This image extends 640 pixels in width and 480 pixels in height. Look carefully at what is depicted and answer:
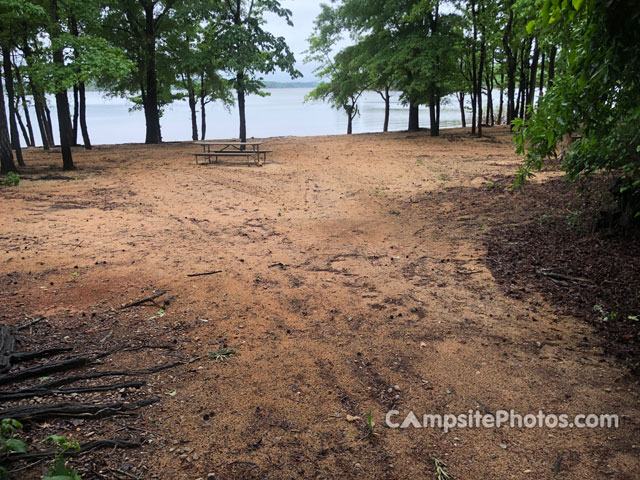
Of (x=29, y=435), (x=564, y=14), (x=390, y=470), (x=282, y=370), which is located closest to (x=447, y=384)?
(x=390, y=470)

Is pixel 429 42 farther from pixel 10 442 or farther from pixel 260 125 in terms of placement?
pixel 260 125

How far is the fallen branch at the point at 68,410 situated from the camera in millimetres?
2590

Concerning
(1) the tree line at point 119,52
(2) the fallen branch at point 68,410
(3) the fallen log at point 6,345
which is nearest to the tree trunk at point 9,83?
(1) the tree line at point 119,52

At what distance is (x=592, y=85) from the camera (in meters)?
2.80

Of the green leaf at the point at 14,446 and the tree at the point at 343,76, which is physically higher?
the tree at the point at 343,76

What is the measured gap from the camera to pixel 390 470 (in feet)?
7.75

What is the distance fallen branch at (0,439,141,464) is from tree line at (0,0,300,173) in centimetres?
1113

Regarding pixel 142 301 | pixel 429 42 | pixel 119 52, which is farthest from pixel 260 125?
pixel 142 301

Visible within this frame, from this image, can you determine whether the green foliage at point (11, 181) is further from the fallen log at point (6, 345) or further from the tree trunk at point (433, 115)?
the tree trunk at point (433, 115)

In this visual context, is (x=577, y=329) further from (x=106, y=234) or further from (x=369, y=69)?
(x=369, y=69)

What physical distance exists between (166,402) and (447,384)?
6.56 feet

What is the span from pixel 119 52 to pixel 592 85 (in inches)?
507

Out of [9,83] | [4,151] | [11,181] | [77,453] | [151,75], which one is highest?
[151,75]

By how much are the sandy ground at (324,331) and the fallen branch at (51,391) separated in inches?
7.0
